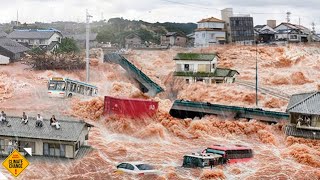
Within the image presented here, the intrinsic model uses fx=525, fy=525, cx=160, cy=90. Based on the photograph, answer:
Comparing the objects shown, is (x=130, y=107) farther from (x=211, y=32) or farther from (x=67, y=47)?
(x=211, y=32)

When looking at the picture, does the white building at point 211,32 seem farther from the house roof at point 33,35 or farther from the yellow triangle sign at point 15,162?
the yellow triangle sign at point 15,162

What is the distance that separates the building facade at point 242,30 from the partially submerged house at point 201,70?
41.7 feet

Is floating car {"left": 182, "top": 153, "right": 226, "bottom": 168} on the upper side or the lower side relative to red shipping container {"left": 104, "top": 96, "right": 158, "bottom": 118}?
lower

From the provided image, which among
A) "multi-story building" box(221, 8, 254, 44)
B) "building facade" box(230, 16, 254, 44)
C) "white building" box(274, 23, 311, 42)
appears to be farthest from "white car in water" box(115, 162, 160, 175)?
"white building" box(274, 23, 311, 42)

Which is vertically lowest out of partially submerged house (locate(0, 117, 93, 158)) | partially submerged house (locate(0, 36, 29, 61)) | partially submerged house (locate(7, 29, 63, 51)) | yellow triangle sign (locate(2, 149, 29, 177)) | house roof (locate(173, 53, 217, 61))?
partially submerged house (locate(0, 117, 93, 158))

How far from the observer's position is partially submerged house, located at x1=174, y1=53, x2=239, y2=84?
114 ft

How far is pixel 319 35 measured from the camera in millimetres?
55438

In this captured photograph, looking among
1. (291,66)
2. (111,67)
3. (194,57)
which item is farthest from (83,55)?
(291,66)

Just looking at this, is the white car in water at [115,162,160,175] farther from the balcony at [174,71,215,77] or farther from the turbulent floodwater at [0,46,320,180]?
the balcony at [174,71,215,77]

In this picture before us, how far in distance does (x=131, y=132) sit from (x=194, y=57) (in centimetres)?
1282

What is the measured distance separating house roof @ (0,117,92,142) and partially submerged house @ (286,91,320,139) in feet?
30.1

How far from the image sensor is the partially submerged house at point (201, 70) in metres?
34.8

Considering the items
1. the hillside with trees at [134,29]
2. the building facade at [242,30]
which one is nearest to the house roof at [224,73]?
the building facade at [242,30]

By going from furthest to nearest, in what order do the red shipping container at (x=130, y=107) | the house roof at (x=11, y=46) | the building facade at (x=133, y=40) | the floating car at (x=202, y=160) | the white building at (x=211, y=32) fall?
the building facade at (x=133, y=40), the white building at (x=211, y=32), the house roof at (x=11, y=46), the red shipping container at (x=130, y=107), the floating car at (x=202, y=160)
